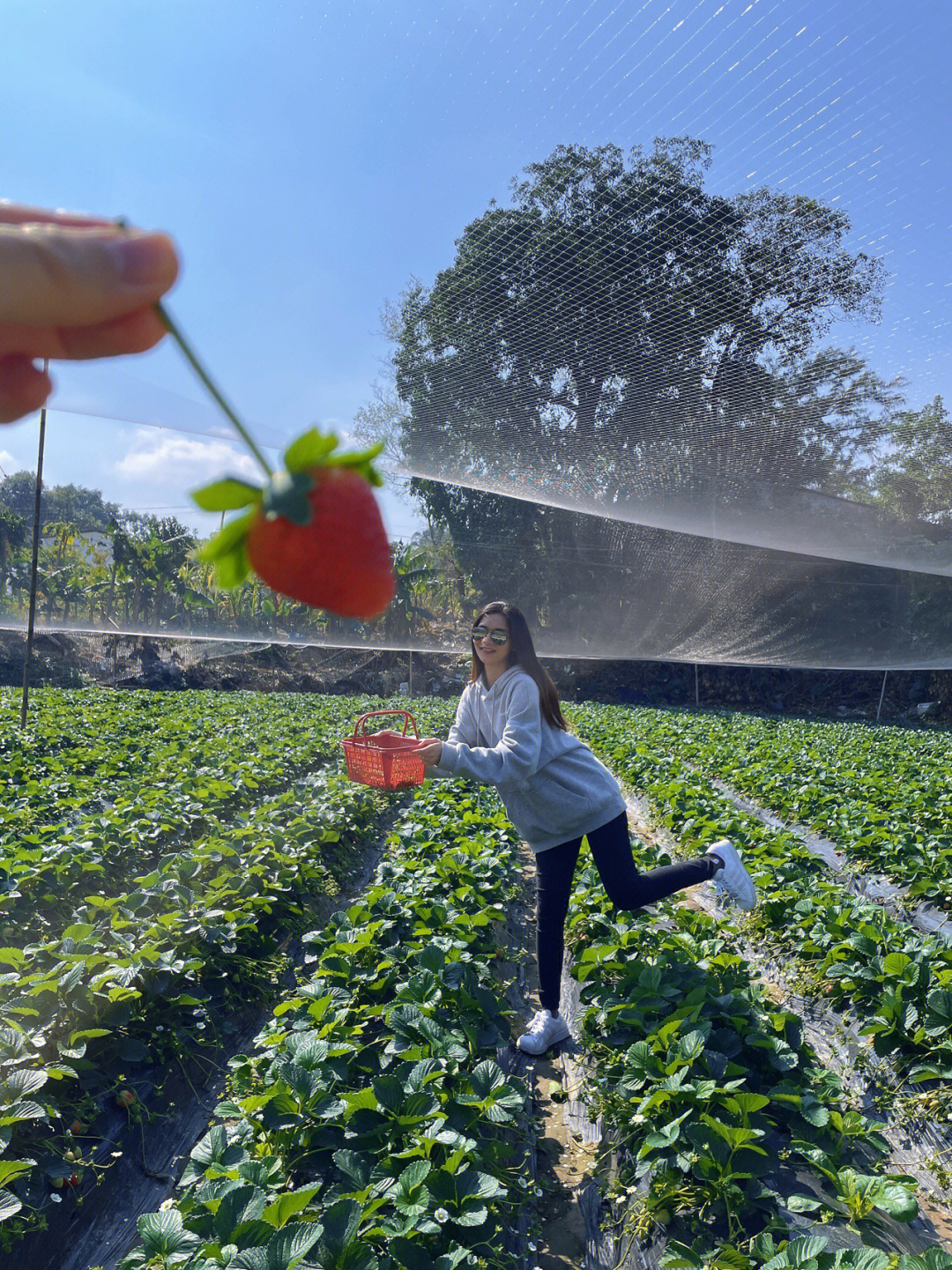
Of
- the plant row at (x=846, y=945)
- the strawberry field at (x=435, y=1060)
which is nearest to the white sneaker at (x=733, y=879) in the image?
the strawberry field at (x=435, y=1060)

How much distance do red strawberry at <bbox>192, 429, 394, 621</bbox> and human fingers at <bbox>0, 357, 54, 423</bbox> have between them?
23 cm

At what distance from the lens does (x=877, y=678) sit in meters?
19.0

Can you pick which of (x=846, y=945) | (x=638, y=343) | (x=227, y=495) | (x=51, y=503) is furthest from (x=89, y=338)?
(x=51, y=503)

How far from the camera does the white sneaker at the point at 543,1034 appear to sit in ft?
10.1

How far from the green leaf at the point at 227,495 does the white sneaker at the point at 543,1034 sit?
3.16 m

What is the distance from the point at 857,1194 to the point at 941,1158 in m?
0.86

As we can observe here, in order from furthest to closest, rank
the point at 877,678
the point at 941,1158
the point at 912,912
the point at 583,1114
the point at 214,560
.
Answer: the point at 877,678 < the point at 912,912 < the point at 583,1114 < the point at 941,1158 < the point at 214,560

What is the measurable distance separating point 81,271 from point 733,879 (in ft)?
12.3

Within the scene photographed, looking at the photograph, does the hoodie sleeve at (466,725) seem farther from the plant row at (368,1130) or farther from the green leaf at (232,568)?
the green leaf at (232,568)

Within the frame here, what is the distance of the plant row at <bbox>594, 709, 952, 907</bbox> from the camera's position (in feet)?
16.0

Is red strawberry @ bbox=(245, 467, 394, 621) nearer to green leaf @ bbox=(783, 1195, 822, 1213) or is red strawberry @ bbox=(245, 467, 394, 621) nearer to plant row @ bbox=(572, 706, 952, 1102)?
green leaf @ bbox=(783, 1195, 822, 1213)

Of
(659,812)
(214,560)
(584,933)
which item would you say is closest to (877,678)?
(659,812)

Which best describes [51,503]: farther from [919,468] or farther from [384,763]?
[919,468]

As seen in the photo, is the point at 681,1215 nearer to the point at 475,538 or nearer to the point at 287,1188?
the point at 287,1188
